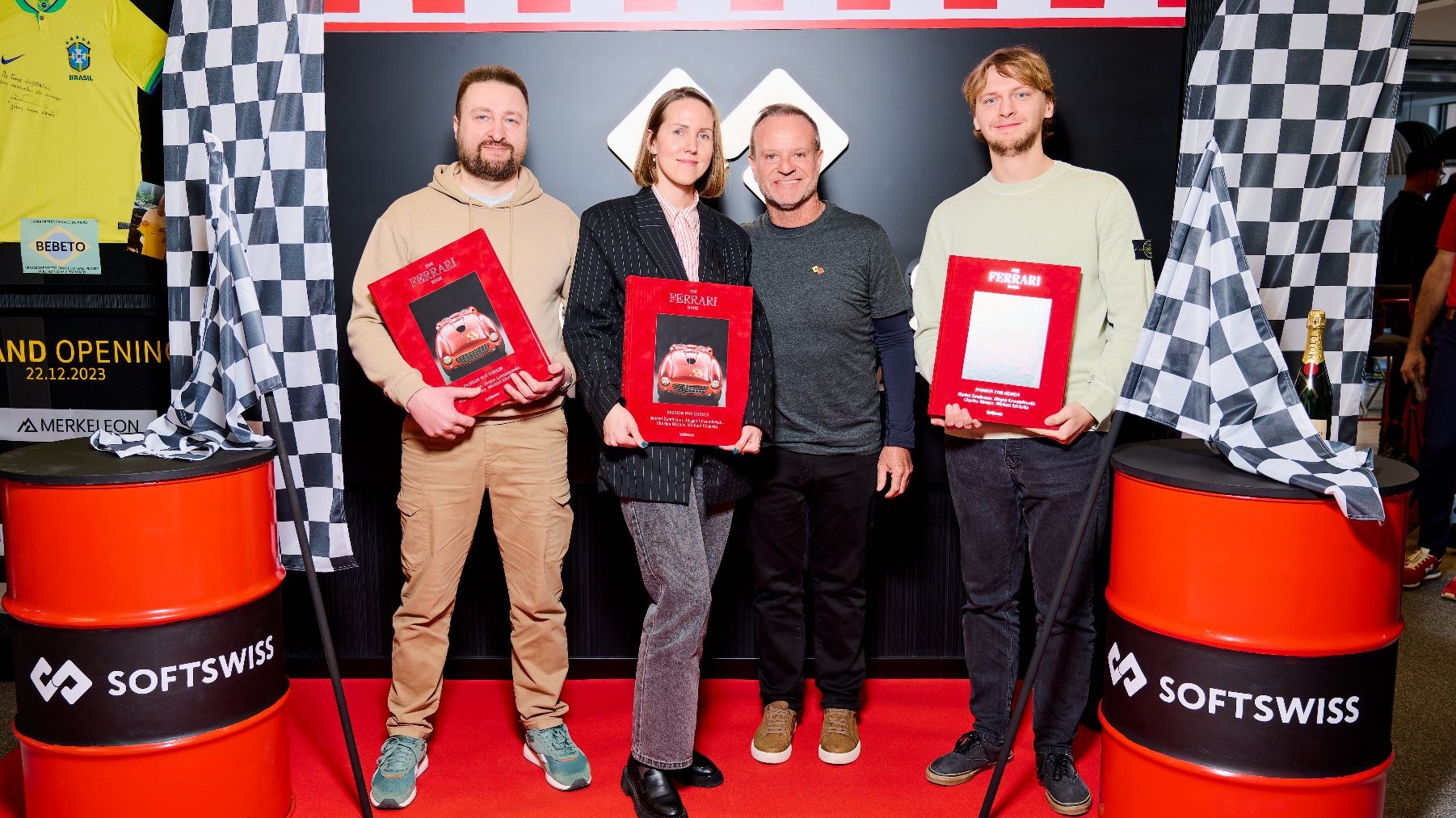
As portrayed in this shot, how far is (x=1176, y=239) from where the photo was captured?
1.97 m

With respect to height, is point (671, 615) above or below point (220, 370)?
below

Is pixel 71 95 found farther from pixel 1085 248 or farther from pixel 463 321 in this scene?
pixel 1085 248

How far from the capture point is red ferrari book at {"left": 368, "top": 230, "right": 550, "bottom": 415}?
2.32 m

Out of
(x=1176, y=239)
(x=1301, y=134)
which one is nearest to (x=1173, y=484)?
(x=1176, y=239)

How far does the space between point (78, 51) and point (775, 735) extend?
9.11 feet

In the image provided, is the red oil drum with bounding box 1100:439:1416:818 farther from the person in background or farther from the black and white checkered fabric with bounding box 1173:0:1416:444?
the person in background

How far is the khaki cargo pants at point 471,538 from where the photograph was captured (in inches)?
96.3

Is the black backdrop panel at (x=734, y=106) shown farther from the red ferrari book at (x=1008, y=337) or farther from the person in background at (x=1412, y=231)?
the person in background at (x=1412, y=231)

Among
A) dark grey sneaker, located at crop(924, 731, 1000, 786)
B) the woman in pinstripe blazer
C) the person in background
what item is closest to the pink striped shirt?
the woman in pinstripe blazer

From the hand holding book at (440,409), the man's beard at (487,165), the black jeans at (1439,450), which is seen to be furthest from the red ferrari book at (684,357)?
the black jeans at (1439,450)

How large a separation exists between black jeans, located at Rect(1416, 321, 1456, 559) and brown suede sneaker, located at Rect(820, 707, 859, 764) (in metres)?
2.65

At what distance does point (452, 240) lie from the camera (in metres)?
2.43

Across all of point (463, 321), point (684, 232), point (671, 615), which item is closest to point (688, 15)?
point (684, 232)

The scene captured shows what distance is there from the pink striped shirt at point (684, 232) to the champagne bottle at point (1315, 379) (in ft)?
4.33
